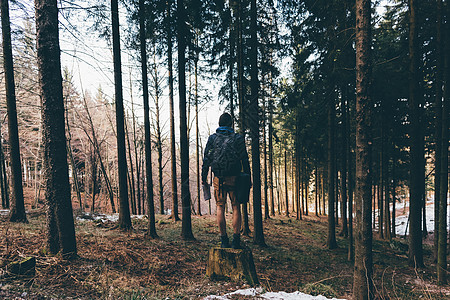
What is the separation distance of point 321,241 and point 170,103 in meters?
12.3

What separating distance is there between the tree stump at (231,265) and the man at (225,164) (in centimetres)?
34

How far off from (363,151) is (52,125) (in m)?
6.06

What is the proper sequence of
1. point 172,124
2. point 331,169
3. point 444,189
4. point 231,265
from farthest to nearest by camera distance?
point 172,124 < point 331,169 < point 444,189 < point 231,265

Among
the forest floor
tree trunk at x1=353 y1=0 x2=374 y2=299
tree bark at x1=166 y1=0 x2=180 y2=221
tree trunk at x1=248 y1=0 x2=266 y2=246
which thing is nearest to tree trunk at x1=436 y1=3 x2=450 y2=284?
the forest floor

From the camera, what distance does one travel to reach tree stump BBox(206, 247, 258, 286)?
4.20 metres

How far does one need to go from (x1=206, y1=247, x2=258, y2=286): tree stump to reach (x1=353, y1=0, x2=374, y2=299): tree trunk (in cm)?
210

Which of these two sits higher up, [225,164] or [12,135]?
[12,135]

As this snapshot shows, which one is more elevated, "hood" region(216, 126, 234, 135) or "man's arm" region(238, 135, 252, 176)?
"hood" region(216, 126, 234, 135)

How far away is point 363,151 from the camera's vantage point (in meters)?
4.39

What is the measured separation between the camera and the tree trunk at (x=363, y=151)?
4.35 meters

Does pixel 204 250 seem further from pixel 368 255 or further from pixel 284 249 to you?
pixel 368 255

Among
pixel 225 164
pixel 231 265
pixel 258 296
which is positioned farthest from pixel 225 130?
pixel 258 296

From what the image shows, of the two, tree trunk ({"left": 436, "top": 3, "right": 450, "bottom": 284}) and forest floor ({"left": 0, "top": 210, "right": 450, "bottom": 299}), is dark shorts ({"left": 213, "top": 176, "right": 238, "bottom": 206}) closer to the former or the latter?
forest floor ({"left": 0, "top": 210, "right": 450, "bottom": 299})

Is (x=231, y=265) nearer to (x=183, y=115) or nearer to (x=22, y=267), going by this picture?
(x=22, y=267)
